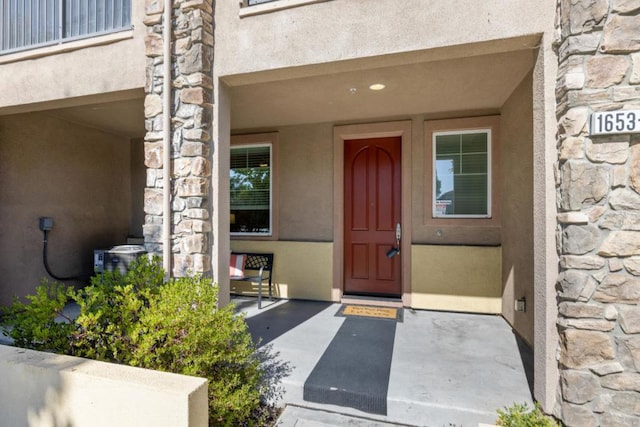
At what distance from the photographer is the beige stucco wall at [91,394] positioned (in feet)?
5.05

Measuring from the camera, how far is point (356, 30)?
2.56m

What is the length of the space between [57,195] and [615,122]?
6315mm

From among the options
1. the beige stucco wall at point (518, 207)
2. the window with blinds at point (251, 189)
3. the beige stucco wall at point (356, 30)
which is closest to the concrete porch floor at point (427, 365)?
the beige stucco wall at point (518, 207)

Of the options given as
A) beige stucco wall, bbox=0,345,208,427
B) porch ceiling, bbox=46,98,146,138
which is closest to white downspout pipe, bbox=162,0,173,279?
beige stucco wall, bbox=0,345,208,427

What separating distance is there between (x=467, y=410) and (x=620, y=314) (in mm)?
1116

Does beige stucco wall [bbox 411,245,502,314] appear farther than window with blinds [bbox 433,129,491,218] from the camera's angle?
No

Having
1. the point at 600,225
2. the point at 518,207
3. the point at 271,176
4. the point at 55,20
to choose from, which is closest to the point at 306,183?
the point at 271,176

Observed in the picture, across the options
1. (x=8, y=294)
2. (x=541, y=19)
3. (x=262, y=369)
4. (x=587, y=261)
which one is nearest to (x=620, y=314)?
(x=587, y=261)

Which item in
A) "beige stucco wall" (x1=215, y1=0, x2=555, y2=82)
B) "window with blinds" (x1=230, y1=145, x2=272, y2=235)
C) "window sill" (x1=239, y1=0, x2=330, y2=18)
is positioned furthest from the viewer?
"window with blinds" (x1=230, y1=145, x2=272, y2=235)

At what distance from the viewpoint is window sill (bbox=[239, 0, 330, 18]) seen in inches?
107

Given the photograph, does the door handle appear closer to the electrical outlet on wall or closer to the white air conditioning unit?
the white air conditioning unit

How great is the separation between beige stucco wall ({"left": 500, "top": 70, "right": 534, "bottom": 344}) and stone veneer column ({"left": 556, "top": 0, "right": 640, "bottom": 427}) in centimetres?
113

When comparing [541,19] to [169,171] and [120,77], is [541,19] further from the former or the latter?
[120,77]

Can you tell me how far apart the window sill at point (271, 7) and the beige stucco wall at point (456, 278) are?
319cm
